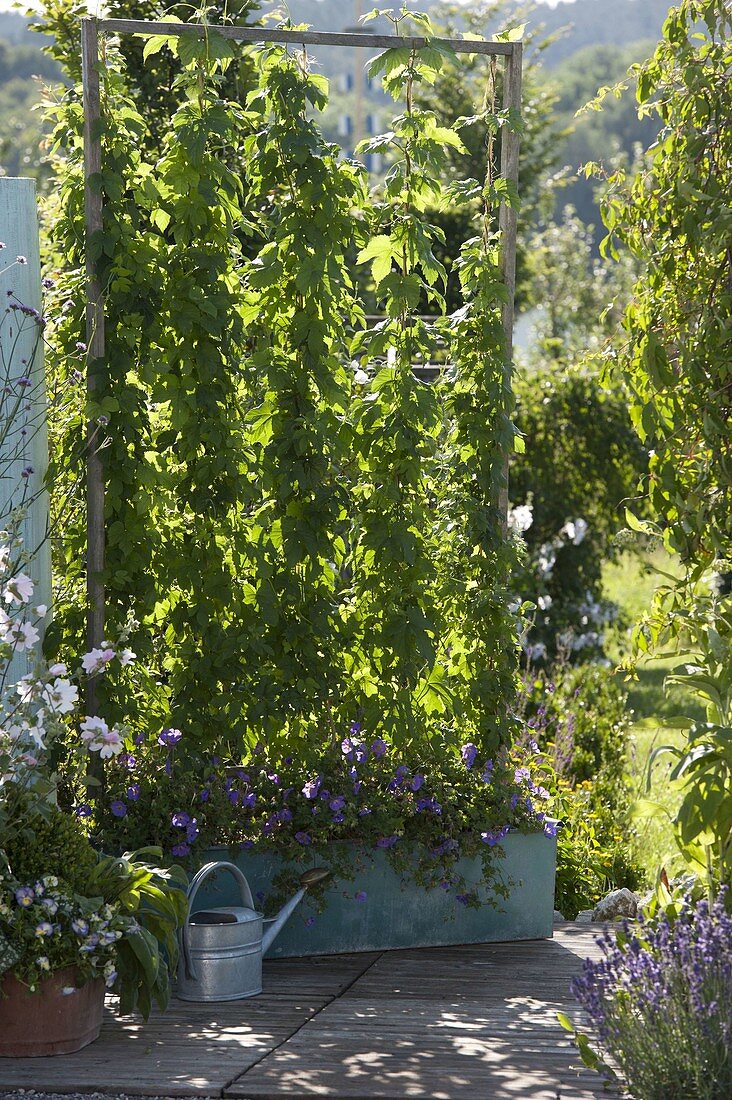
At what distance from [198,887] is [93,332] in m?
1.45

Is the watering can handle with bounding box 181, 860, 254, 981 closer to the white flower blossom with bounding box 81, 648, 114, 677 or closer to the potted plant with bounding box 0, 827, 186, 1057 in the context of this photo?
the potted plant with bounding box 0, 827, 186, 1057

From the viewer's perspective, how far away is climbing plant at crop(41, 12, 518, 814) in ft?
11.3

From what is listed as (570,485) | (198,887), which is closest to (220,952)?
(198,887)

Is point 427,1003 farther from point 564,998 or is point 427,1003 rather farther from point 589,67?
point 589,67

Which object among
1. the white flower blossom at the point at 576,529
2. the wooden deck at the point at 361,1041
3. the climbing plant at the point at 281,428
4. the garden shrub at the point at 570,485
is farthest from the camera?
the garden shrub at the point at 570,485

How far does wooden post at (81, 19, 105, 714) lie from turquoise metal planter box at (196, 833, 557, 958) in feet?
2.12

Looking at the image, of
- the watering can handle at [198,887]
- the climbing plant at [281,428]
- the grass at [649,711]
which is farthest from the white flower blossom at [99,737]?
the grass at [649,711]

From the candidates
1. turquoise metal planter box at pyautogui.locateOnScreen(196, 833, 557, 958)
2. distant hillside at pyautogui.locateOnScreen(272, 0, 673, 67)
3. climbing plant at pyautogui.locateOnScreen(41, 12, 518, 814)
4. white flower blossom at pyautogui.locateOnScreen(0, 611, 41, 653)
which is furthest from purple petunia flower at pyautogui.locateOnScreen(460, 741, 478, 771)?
distant hillside at pyautogui.locateOnScreen(272, 0, 673, 67)

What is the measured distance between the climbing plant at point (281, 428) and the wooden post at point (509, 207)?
4cm

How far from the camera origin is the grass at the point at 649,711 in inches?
163

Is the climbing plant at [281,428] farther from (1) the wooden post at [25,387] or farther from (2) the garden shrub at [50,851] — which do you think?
(2) the garden shrub at [50,851]

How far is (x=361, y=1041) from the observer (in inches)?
115

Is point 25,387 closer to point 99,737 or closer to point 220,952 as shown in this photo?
point 99,737

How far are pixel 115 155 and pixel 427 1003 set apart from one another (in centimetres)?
227
